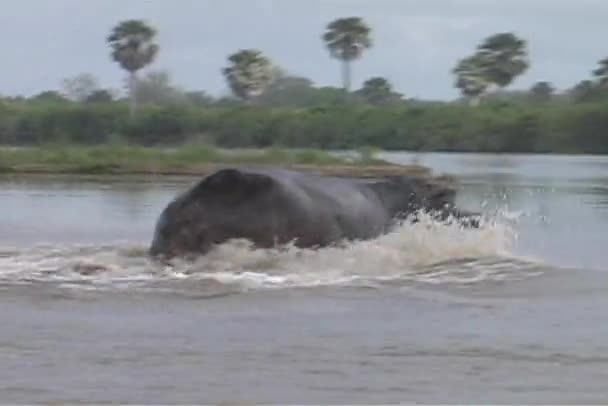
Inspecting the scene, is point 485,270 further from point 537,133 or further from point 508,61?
point 508,61

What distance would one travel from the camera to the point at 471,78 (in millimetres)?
84500

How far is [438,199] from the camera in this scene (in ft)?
50.5

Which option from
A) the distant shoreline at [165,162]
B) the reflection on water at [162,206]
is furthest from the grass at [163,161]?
the reflection on water at [162,206]

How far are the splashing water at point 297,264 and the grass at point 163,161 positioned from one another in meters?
27.8

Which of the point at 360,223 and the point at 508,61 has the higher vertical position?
the point at 508,61

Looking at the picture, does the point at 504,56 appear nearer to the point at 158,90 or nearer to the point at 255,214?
the point at 158,90

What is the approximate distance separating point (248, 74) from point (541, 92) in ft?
83.3

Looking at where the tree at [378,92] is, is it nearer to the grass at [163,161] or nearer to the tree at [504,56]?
the tree at [504,56]

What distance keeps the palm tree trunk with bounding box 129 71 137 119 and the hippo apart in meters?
63.8

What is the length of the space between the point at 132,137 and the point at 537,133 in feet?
66.2

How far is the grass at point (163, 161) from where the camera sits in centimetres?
4508

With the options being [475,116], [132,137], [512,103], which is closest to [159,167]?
[132,137]

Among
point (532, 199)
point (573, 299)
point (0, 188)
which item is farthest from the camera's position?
point (0, 188)

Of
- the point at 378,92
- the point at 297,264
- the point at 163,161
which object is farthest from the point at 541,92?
the point at 297,264
